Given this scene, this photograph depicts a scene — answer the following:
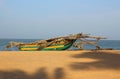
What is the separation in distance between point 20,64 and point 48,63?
1188 mm

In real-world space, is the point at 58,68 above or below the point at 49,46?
below

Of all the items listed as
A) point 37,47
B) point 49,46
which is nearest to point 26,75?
point 49,46

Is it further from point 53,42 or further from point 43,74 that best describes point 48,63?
point 53,42

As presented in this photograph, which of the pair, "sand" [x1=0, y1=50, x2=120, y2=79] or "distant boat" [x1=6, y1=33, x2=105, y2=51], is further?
"distant boat" [x1=6, y1=33, x2=105, y2=51]

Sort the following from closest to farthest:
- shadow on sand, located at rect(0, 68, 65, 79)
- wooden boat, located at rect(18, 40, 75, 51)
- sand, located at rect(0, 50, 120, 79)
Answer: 1. shadow on sand, located at rect(0, 68, 65, 79)
2. sand, located at rect(0, 50, 120, 79)
3. wooden boat, located at rect(18, 40, 75, 51)

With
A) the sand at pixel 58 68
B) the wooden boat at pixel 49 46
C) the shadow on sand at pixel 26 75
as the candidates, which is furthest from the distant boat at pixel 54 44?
the shadow on sand at pixel 26 75

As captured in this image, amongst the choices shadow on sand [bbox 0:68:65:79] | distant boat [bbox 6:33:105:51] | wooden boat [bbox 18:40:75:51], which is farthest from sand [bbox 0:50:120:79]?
wooden boat [bbox 18:40:75:51]

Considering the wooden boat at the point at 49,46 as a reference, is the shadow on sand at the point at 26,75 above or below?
below

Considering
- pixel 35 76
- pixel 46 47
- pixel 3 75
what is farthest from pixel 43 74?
pixel 46 47

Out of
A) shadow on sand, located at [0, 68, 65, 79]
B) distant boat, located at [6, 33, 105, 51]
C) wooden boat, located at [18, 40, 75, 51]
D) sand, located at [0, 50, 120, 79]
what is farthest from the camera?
wooden boat, located at [18, 40, 75, 51]

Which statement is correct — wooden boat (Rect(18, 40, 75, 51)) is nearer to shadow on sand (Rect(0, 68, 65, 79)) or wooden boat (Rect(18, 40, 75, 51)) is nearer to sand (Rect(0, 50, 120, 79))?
sand (Rect(0, 50, 120, 79))

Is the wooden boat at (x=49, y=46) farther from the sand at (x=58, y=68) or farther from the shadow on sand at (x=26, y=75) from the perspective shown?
the shadow on sand at (x=26, y=75)

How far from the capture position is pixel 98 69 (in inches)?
501

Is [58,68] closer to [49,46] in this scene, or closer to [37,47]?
[49,46]
